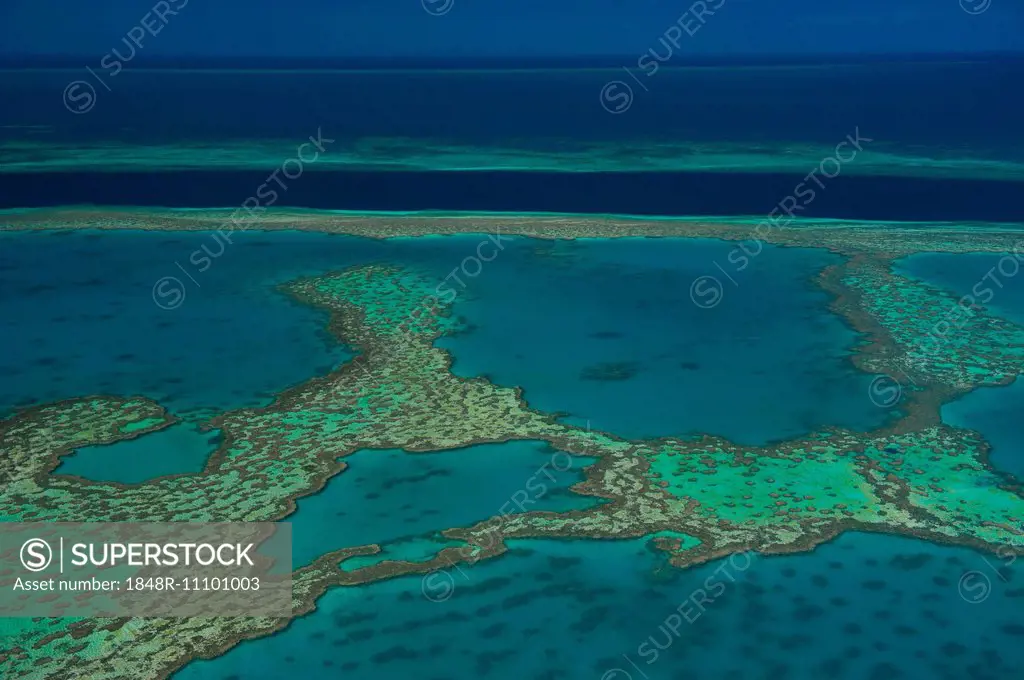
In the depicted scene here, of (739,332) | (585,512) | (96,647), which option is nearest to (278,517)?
(96,647)

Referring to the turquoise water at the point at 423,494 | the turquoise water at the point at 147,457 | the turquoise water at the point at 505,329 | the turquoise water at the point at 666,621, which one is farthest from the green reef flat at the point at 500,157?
the turquoise water at the point at 666,621

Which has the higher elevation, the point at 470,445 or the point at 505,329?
the point at 505,329

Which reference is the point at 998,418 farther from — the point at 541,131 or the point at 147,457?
the point at 541,131

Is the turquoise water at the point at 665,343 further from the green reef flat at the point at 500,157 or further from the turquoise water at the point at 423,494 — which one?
the green reef flat at the point at 500,157

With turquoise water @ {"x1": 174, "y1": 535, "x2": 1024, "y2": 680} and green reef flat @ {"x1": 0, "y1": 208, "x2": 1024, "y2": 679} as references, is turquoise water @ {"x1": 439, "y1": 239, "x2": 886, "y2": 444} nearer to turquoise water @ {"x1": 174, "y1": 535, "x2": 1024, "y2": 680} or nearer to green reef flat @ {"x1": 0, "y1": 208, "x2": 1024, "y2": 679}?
green reef flat @ {"x1": 0, "y1": 208, "x2": 1024, "y2": 679}

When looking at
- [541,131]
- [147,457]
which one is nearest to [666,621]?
[147,457]

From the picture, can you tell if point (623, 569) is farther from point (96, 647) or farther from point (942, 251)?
point (942, 251)
